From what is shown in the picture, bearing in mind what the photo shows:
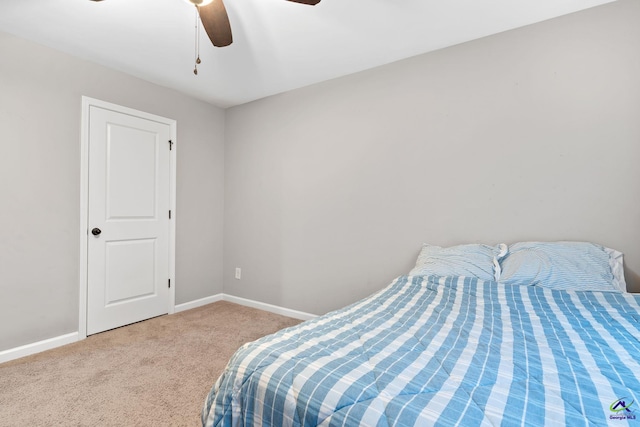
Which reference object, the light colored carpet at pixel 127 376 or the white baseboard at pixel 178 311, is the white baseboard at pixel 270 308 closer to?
the white baseboard at pixel 178 311

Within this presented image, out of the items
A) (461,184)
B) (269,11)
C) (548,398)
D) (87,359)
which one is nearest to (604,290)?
(461,184)

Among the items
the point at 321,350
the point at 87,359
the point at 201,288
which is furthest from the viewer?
the point at 201,288

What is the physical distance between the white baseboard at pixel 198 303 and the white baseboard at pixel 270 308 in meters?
0.07

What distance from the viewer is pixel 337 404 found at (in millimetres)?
776

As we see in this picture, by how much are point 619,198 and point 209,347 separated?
294 cm

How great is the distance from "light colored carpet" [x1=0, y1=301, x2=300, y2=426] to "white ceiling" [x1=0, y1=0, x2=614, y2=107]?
2.33 meters

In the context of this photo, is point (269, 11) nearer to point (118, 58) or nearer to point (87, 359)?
point (118, 58)

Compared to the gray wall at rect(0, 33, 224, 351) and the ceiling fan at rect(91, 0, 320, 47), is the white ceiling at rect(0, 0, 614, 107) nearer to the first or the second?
the gray wall at rect(0, 33, 224, 351)

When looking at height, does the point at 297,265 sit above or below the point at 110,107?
below

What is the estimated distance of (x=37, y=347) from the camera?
239cm

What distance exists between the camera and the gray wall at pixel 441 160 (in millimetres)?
1924

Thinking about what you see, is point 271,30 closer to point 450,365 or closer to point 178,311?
point 450,365

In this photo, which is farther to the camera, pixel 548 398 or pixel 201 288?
pixel 201 288

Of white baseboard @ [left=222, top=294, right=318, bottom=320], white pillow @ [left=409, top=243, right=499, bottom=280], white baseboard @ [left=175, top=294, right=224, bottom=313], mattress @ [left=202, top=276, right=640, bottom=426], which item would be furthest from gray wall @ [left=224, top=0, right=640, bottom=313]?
mattress @ [left=202, top=276, right=640, bottom=426]
